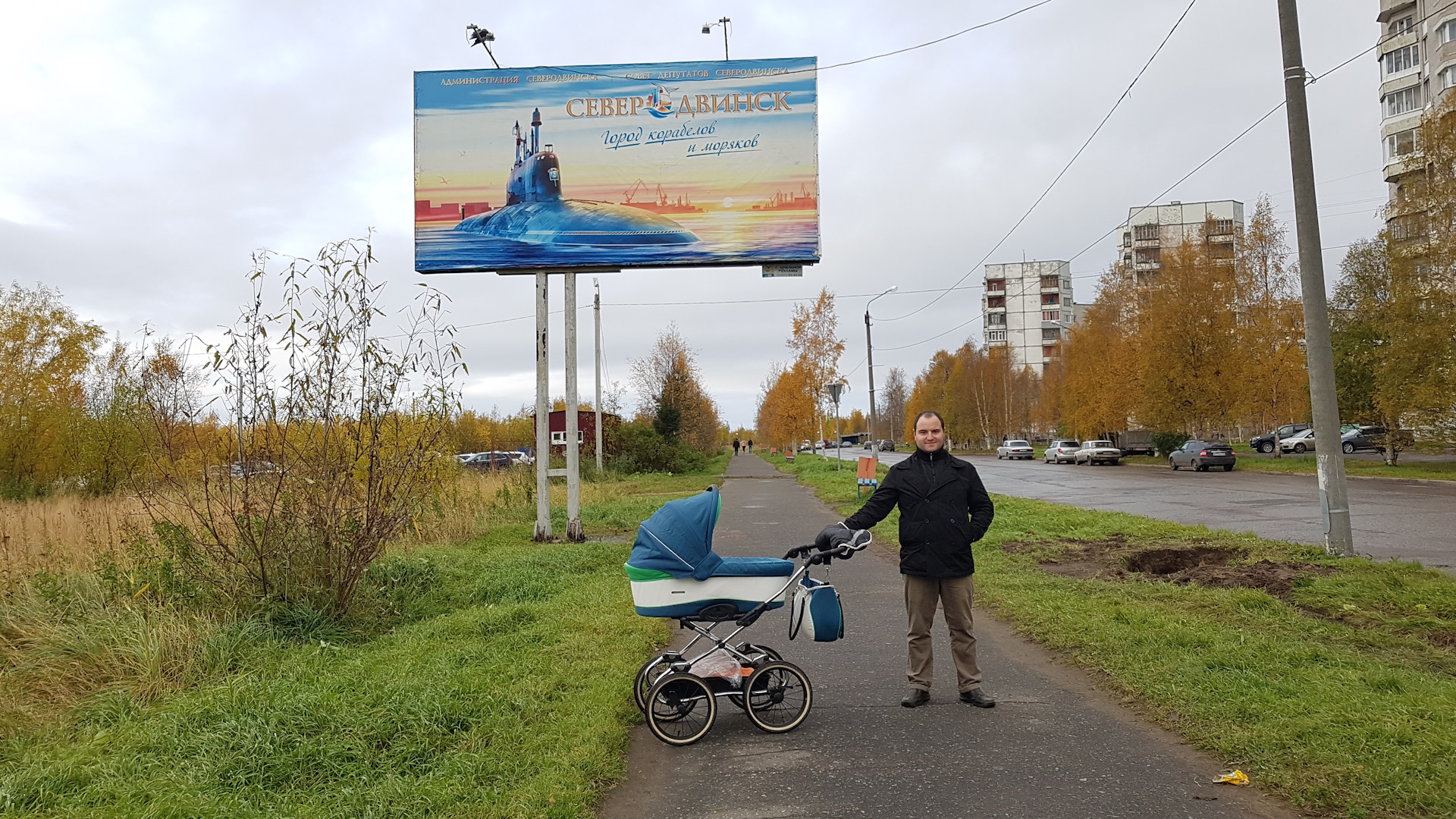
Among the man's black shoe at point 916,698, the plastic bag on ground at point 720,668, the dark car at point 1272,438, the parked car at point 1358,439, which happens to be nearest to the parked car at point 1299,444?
the parked car at point 1358,439

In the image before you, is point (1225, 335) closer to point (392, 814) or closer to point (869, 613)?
point (869, 613)

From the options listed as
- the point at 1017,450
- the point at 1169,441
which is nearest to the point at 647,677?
the point at 1169,441

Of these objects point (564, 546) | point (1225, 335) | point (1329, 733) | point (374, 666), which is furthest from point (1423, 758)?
point (1225, 335)

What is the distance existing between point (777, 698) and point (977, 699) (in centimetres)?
129

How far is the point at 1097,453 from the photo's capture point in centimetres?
4934

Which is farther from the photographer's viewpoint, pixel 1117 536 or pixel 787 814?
pixel 1117 536

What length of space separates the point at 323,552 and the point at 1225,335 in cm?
4318

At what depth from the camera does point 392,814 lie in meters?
3.97

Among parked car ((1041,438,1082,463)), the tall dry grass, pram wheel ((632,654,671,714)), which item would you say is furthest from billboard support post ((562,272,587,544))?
parked car ((1041,438,1082,463))

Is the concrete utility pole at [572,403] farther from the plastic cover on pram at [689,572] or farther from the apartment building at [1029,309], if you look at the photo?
the apartment building at [1029,309]

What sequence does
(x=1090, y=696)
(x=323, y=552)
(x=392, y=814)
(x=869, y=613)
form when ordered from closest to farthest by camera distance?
1. (x=392, y=814)
2. (x=1090, y=696)
3. (x=323, y=552)
4. (x=869, y=613)

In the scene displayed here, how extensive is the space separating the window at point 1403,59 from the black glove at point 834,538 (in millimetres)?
66278

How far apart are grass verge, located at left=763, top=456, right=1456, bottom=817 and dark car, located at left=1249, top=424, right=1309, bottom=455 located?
48127mm

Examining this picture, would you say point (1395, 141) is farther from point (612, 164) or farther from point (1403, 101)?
point (612, 164)
